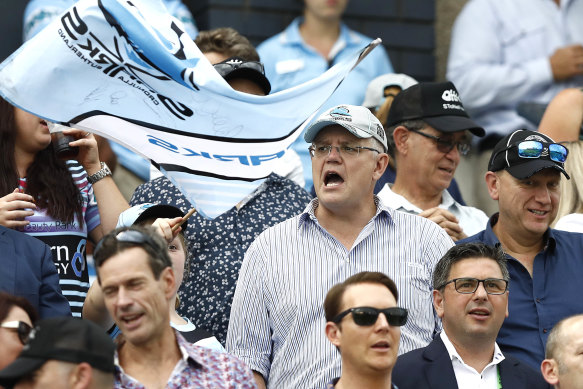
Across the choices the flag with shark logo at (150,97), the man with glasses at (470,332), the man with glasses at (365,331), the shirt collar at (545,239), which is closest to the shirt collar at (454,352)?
the man with glasses at (470,332)

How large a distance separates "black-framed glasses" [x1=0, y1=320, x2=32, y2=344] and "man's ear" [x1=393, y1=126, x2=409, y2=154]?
2.83 meters

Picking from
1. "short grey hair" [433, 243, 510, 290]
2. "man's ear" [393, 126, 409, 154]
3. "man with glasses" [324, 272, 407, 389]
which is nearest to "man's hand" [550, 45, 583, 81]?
"man's ear" [393, 126, 409, 154]

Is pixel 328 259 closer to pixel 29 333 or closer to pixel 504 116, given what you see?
pixel 29 333

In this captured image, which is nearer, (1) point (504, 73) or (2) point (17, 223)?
(2) point (17, 223)

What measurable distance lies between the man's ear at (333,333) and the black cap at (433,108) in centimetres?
218

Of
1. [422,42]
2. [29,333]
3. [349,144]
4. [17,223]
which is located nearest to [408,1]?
[422,42]

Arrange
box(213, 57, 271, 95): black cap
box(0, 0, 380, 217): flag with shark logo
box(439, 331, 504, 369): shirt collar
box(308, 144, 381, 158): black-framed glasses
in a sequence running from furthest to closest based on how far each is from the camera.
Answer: box(213, 57, 271, 95): black cap < box(308, 144, 381, 158): black-framed glasses < box(0, 0, 380, 217): flag with shark logo < box(439, 331, 504, 369): shirt collar

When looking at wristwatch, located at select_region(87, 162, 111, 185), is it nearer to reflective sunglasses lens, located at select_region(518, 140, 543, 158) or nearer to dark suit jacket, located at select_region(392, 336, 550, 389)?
dark suit jacket, located at select_region(392, 336, 550, 389)

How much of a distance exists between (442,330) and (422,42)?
4.87 metres

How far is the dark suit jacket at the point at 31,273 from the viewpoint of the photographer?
550 cm

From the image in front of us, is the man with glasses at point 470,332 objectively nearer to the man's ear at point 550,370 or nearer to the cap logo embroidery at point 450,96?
the man's ear at point 550,370

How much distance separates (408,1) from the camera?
10.2 metres

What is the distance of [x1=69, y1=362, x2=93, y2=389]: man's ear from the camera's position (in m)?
4.57

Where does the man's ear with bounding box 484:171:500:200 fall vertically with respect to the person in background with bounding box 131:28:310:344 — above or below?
above
